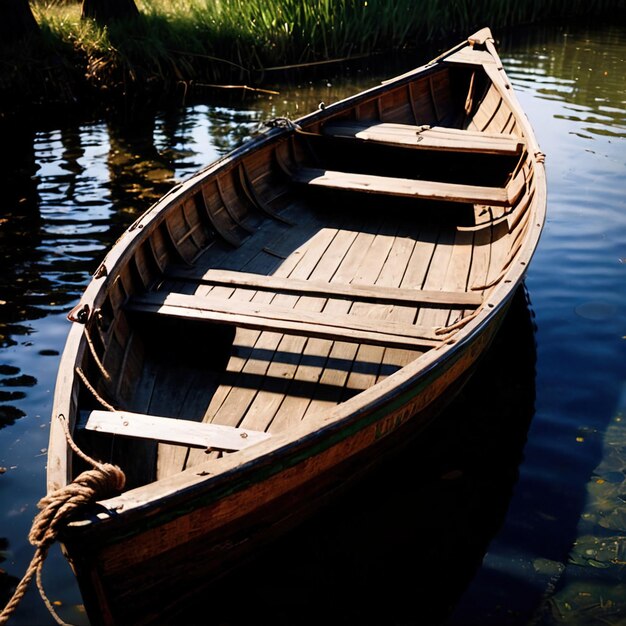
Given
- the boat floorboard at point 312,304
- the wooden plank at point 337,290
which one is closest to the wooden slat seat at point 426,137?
the boat floorboard at point 312,304

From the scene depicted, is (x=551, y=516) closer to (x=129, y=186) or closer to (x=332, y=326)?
(x=332, y=326)

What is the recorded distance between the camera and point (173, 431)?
129 inches

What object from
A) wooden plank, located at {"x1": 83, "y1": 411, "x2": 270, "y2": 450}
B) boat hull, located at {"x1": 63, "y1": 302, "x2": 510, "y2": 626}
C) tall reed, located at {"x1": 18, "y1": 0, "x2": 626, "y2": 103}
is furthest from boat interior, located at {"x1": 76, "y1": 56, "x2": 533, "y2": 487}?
tall reed, located at {"x1": 18, "y1": 0, "x2": 626, "y2": 103}

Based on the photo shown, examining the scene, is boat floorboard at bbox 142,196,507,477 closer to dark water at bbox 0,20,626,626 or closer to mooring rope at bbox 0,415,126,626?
dark water at bbox 0,20,626,626

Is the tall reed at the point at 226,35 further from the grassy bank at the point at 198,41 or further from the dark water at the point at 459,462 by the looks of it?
the dark water at the point at 459,462

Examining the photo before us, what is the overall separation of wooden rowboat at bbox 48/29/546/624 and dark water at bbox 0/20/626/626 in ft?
1.36

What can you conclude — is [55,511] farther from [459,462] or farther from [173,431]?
[459,462]

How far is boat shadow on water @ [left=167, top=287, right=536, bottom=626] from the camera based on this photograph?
356 cm

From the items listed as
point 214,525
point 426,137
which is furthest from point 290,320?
point 426,137

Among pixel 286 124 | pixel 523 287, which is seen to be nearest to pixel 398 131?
pixel 286 124

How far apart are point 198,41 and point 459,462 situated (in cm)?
941

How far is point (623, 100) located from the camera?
11.5 m

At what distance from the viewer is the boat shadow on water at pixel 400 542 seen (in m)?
3.56

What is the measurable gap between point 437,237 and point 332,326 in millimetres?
2123
